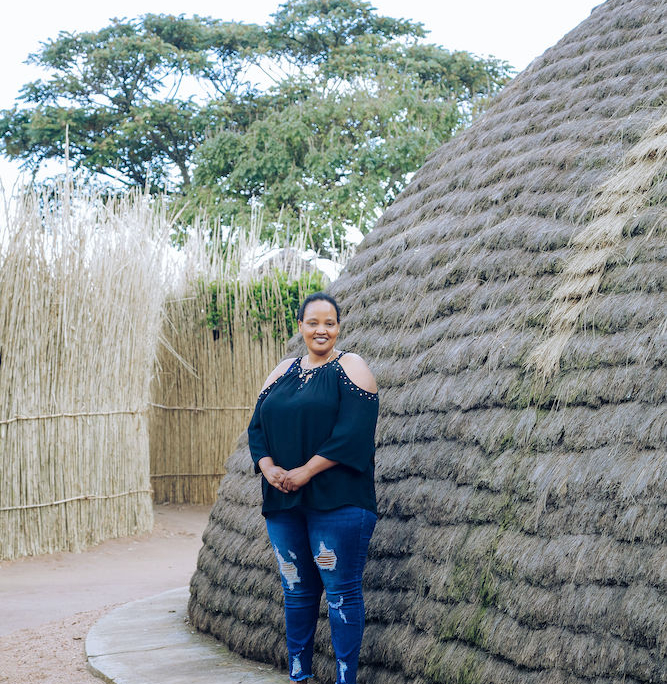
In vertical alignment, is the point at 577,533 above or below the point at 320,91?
below

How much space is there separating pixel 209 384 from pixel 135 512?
91.6 inches

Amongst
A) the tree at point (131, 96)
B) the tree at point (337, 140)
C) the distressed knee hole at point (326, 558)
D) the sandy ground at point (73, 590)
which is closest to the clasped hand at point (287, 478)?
the distressed knee hole at point (326, 558)

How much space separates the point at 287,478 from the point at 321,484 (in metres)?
Result: 0.12

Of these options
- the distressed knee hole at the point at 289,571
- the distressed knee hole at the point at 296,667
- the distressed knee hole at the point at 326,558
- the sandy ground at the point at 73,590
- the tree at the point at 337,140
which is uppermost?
the tree at the point at 337,140

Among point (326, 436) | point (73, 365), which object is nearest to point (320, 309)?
point (326, 436)

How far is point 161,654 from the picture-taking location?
13.8ft

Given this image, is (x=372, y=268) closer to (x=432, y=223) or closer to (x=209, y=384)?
(x=432, y=223)

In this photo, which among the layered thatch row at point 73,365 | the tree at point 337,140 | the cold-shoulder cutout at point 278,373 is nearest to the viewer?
the cold-shoulder cutout at point 278,373

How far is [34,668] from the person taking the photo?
436 cm

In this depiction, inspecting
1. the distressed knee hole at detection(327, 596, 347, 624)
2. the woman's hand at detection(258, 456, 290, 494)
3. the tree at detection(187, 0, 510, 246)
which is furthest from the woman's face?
the tree at detection(187, 0, 510, 246)

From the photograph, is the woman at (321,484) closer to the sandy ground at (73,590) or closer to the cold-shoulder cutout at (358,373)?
the cold-shoulder cutout at (358,373)

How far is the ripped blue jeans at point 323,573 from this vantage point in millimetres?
3066

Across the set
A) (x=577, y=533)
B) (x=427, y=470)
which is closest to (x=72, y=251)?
(x=427, y=470)

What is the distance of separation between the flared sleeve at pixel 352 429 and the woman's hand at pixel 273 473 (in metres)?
0.16
